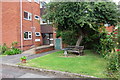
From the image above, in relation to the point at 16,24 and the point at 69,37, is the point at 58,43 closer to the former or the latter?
the point at 69,37

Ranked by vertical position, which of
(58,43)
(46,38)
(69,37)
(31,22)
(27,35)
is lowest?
(58,43)

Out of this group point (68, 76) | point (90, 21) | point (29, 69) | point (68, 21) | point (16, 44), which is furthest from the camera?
point (16, 44)

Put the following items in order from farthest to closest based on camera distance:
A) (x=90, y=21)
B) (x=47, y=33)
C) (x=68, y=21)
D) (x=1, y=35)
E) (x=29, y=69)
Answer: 1. (x=47, y=33)
2. (x=1, y=35)
3. (x=68, y=21)
4. (x=90, y=21)
5. (x=29, y=69)

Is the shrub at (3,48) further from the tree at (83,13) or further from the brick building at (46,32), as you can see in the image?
the tree at (83,13)

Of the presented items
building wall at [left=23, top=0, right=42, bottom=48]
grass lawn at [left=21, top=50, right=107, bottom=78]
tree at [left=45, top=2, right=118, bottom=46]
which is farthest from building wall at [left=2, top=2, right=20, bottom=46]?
grass lawn at [left=21, top=50, right=107, bottom=78]

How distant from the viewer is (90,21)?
24.9 ft

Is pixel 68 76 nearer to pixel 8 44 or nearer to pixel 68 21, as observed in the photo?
pixel 68 21

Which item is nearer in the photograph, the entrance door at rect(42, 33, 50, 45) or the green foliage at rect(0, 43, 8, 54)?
the green foliage at rect(0, 43, 8, 54)

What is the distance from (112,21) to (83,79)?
21.7ft

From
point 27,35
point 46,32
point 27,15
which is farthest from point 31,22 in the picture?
point 46,32

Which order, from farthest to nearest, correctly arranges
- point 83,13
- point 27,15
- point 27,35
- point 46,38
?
point 46,38 < point 27,15 < point 27,35 < point 83,13

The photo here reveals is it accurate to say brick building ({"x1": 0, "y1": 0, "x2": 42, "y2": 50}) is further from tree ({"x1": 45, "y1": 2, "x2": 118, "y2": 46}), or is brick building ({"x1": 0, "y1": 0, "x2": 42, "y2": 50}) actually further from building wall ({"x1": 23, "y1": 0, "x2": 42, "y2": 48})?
tree ({"x1": 45, "y1": 2, "x2": 118, "y2": 46})

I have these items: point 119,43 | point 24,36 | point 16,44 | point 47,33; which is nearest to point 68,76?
point 119,43

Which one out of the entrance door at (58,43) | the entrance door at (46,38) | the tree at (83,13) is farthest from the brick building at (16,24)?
the tree at (83,13)
